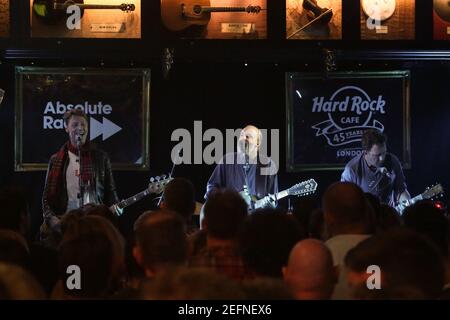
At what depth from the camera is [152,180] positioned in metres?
8.75

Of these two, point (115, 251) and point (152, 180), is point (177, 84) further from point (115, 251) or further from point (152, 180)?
point (115, 251)

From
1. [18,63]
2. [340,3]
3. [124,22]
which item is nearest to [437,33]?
[340,3]

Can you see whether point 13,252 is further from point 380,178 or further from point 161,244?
point 380,178

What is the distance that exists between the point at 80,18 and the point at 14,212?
4005 millimetres

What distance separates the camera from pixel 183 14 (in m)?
8.27

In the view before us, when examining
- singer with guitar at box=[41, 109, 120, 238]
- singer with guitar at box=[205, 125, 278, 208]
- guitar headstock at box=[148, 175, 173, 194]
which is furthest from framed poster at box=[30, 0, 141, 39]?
singer with guitar at box=[205, 125, 278, 208]

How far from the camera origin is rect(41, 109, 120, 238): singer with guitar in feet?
26.8

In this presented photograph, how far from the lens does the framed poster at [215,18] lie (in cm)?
825

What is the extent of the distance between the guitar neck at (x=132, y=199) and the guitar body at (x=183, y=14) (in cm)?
175

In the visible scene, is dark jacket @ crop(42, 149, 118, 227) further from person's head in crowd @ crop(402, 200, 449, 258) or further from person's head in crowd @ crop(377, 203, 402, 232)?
person's head in crowd @ crop(402, 200, 449, 258)

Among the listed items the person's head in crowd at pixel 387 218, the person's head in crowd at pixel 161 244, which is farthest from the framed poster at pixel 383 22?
the person's head in crowd at pixel 161 244

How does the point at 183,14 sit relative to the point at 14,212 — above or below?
above

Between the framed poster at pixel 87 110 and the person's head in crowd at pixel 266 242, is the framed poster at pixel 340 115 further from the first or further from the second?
the person's head in crowd at pixel 266 242

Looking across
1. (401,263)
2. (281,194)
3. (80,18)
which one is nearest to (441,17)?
(281,194)
